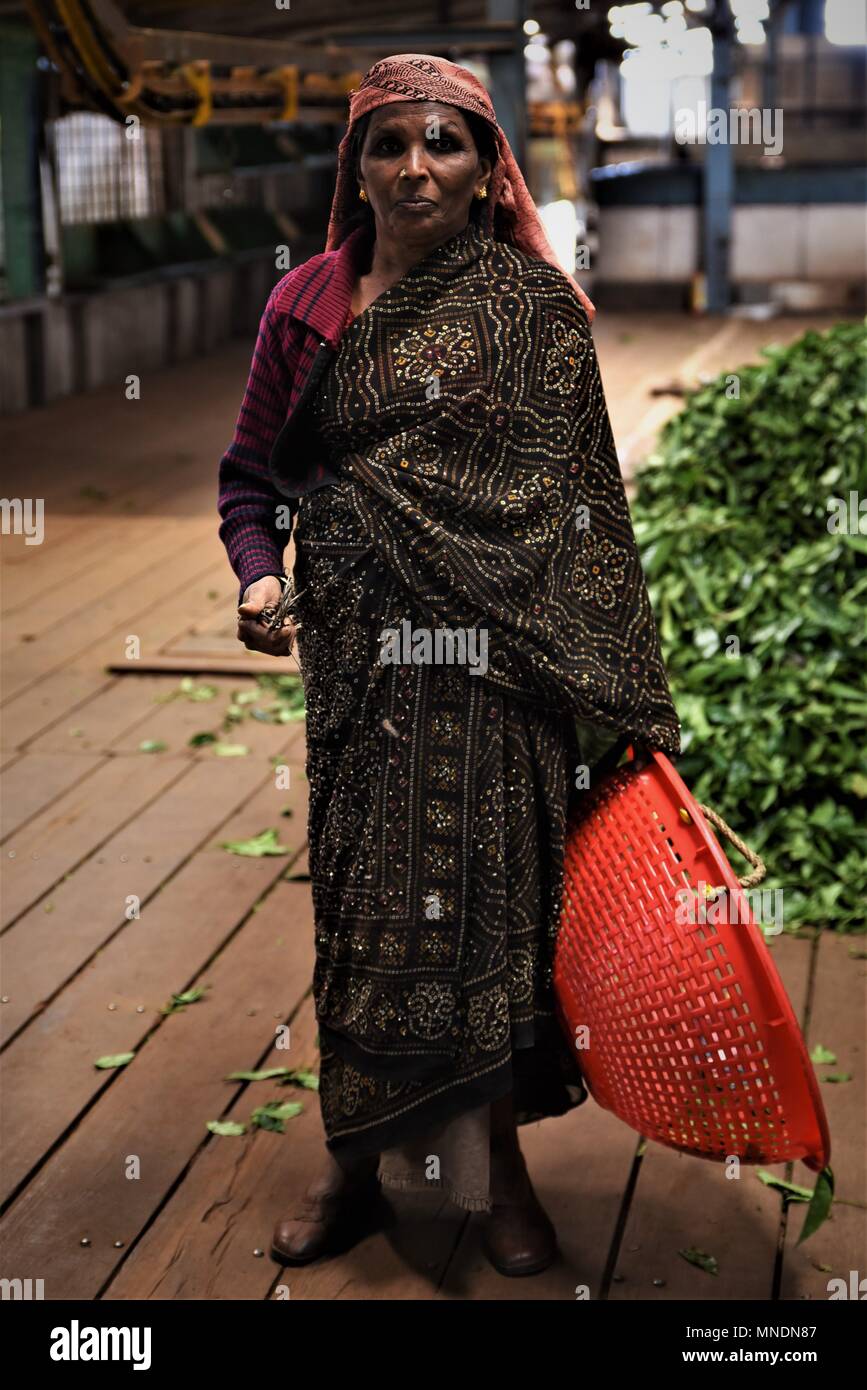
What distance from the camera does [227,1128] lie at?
2.77 metres

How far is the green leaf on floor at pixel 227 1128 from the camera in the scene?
9.04 ft

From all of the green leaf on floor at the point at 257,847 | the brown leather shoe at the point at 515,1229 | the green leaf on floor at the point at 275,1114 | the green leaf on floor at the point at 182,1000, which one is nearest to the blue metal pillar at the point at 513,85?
the green leaf on floor at the point at 257,847

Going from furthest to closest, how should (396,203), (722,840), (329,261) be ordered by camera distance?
(722,840), (329,261), (396,203)

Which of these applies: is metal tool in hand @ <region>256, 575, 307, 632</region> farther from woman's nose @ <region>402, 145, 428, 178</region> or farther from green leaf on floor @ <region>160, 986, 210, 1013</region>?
green leaf on floor @ <region>160, 986, 210, 1013</region>

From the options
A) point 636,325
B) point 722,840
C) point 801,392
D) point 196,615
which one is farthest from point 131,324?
point 722,840

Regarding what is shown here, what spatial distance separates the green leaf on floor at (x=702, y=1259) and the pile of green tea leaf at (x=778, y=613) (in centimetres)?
117

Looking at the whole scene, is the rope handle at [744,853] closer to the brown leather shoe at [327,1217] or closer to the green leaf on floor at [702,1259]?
the green leaf on floor at [702,1259]

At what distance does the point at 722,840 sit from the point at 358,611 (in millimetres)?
1789

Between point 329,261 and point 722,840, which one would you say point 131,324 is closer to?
point 722,840

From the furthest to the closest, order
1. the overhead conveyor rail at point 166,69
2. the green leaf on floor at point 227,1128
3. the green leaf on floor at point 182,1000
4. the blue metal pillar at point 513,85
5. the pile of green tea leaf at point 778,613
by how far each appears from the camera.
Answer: the blue metal pillar at point 513,85, the overhead conveyor rail at point 166,69, the pile of green tea leaf at point 778,613, the green leaf on floor at point 182,1000, the green leaf on floor at point 227,1128

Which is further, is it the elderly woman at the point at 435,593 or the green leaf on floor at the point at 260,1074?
the green leaf on floor at the point at 260,1074

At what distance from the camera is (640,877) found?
2.16 m

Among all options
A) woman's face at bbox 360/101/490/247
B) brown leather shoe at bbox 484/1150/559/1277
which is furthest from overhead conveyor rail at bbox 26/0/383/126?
brown leather shoe at bbox 484/1150/559/1277

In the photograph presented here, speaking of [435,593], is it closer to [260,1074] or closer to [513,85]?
[260,1074]
